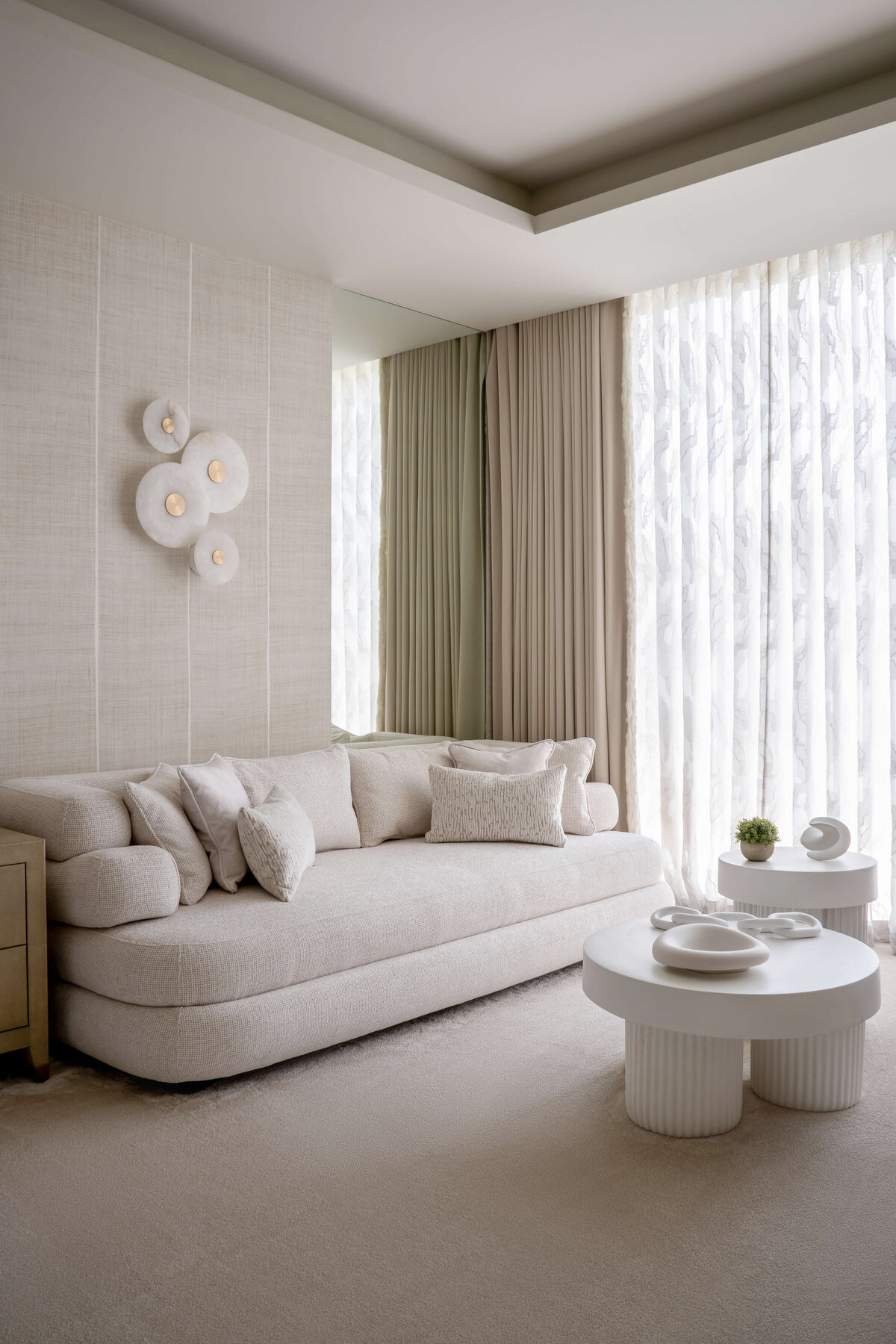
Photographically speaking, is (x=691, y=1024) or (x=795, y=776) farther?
(x=795, y=776)

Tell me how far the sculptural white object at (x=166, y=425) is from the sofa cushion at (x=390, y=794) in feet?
4.52

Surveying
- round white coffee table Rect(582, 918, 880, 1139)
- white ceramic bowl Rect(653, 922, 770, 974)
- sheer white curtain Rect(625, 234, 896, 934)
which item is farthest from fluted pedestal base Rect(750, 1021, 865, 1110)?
sheer white curtain Rect(625, 234, 896, 934)

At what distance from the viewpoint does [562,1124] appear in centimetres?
250

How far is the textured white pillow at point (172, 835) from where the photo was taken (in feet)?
9.91

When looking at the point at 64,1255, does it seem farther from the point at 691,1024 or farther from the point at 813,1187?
the point at 813,1187

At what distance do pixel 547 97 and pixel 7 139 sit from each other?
5.59ft

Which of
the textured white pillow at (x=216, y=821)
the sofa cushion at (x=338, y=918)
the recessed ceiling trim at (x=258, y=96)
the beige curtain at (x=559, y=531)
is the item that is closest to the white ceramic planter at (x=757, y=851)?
the sofa cushion at (x=338, y=918)

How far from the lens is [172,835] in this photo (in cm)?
307

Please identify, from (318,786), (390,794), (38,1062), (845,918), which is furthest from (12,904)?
(845,918)

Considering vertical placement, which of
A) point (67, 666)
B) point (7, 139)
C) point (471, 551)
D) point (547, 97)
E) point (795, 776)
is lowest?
point (795, 776)

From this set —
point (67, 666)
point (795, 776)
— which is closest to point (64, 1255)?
point (67, 666)

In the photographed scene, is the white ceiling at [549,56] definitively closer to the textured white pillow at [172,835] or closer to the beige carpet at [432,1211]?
the textured white pillow at [172,835]

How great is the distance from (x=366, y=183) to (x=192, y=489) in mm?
1263

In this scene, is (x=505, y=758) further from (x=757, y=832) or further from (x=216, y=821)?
(x=216, y=821)
